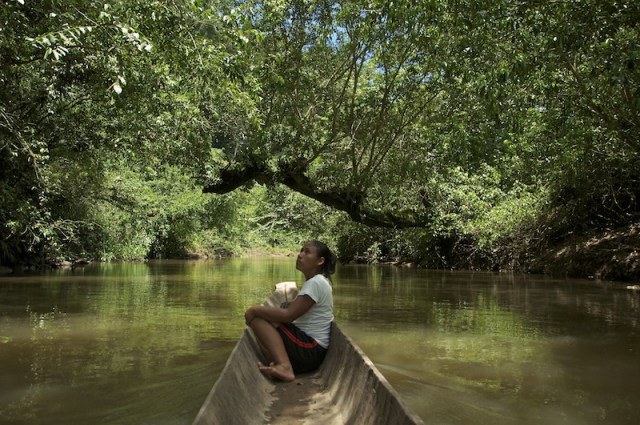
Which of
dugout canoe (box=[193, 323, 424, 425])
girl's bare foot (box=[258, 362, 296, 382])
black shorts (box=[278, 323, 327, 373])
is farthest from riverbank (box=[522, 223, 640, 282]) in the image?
girl's bare foot (box=[258, 362, 296, 382])

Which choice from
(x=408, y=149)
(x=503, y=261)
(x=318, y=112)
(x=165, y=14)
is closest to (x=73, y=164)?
(x=318, y=112)

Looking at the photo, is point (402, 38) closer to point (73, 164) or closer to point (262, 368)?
point (73, 164)

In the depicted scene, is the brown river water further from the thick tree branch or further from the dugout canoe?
the thick tree branch

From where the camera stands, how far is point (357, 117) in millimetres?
15758

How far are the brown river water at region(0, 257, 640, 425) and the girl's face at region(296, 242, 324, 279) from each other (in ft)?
3.97

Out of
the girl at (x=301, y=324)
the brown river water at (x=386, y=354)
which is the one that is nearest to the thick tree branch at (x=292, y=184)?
the brown river water at (x=386, y=354)

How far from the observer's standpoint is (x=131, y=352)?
19.7 ft

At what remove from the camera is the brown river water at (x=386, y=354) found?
13.4ft

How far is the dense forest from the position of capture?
24.1ft

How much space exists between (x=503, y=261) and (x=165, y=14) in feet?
57.9

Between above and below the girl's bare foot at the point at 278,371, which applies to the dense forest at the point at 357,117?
above

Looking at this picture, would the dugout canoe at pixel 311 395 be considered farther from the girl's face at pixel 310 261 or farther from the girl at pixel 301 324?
the girl's face at pixel 310 261

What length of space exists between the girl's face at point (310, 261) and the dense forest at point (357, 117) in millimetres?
2614

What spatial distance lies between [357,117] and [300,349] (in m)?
11.9
